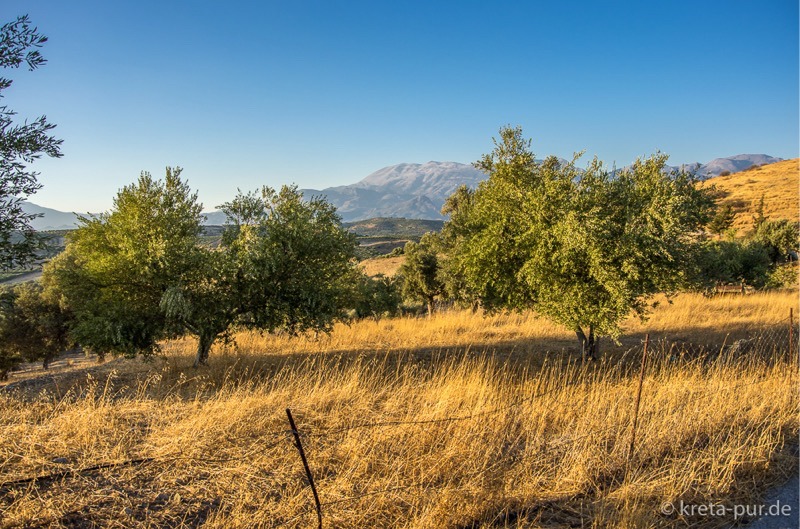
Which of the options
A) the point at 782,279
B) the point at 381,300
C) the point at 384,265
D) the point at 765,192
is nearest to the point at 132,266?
the point at 381,300

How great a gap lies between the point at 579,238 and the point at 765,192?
314 ft

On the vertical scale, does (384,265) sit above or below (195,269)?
below

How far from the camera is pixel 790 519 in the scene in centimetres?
435

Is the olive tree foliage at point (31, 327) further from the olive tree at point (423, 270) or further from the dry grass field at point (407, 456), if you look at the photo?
the dry grass field at point (407, 456)

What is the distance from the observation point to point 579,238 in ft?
32.9

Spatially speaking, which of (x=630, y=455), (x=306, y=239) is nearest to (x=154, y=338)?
(x=306, y=239)

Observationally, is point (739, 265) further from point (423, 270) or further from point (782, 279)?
point (423, 270)

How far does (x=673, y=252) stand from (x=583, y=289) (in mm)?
2502

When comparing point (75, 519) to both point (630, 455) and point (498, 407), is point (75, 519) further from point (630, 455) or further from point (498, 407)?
point (630, 455)

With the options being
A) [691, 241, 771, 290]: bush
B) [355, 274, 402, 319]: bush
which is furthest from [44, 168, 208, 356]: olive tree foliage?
[691, 241, 771, 290]: bush

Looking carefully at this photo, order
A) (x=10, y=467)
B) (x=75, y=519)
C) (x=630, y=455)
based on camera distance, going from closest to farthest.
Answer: (x=75, y=519) → (x=10, y=467) → (x=630, y=455)

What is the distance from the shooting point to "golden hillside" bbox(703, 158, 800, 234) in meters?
62.6

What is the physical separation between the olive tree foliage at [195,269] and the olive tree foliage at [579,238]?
4.92 meters

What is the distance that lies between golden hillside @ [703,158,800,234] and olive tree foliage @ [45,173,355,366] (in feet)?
189
